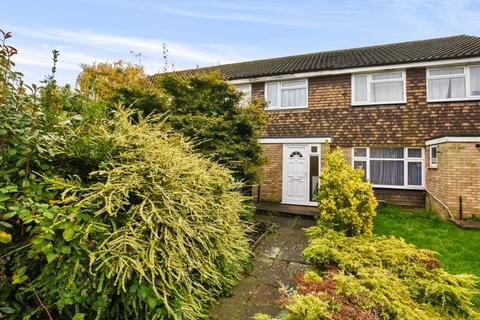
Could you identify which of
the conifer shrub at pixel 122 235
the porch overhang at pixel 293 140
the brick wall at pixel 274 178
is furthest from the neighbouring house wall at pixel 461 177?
the conifer shrub at pixel 122 235

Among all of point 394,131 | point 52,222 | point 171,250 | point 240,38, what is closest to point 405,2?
point 394,131

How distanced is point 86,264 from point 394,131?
10.2 m

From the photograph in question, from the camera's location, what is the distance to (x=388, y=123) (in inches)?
381

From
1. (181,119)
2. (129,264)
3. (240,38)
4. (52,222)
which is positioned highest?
(240,38)

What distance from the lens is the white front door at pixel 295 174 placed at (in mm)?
9969

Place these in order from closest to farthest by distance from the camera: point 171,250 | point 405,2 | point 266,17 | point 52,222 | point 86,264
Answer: point 52,222 → point 86,264 → point 171,250 → point 405,2 → point 266,17

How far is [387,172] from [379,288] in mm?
8609

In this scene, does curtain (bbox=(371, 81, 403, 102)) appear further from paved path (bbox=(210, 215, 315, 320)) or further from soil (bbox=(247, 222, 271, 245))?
soil (bbox=(247, 222, 271, 245))

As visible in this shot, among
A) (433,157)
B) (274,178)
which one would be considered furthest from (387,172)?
(274,178)

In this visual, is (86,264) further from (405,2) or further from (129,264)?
(405,2)

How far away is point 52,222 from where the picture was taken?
2023mm

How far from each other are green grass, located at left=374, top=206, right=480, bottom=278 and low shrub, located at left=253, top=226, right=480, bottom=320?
8.55ft

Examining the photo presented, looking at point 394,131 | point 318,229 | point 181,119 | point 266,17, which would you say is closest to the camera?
point 318,229

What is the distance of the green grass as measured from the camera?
5055 millimetres
